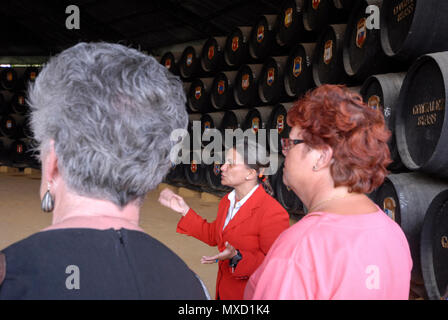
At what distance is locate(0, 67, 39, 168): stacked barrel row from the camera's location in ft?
34.8

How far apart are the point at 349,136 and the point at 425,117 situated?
5.66 feet

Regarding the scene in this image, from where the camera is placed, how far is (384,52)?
3229mm

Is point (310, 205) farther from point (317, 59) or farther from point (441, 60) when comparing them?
point (317, 59)

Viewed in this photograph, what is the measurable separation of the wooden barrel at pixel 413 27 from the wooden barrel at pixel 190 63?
186 inches

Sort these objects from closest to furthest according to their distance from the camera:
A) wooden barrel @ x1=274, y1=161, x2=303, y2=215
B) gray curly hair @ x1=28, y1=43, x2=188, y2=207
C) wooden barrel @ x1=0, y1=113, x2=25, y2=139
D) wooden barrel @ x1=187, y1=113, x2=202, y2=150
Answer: gray curly hair @ x1=28, y1=43, x2=188, y2=207
wooden barrel @ x1=274, y1=161, x2=303, y2=215
wooden barrel @ x1=187, y1=113, x2=202, y2=150
wooden barrel @ x1=0, y1=113, x2=25, y2=139

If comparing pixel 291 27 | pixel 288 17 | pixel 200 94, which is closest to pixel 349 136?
pixel 291 27

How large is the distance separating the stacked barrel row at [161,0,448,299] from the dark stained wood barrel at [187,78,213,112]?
1012 mm

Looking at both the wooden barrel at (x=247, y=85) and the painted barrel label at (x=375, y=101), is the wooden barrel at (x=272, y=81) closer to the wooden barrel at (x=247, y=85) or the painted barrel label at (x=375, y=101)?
the wooden barrel at (x=247, y=85)

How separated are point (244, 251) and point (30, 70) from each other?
33.4ft

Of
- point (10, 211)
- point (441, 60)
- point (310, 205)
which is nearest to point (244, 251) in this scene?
point (310, 205)

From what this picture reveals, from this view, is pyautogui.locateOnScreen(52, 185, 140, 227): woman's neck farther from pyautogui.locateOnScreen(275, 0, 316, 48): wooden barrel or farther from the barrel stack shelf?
the barrel stack shelf

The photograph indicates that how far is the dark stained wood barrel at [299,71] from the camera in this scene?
15.7ft

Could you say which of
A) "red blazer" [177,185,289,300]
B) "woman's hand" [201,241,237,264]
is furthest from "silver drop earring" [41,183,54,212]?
"red blazer" [177,185,289,300]

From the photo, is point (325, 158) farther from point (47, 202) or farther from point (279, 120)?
point (279, 120)
